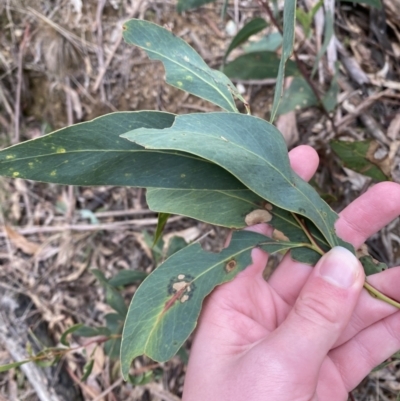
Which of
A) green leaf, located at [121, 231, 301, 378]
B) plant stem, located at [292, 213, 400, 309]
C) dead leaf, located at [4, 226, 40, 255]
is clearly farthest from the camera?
dead leaf, located at [4, 226, 40, 255]

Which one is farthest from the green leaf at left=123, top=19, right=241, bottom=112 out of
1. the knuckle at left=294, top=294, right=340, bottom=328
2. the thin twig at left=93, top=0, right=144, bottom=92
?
the thin twig at left=93, top=0, right=144, bottom=92

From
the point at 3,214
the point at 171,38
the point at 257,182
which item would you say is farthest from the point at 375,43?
the point at 3,214

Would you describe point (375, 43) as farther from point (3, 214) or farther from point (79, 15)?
point (3, 214)

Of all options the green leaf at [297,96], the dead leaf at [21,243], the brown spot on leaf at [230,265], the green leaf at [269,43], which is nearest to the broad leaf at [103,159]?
the brown spot on leaf at [230,265]

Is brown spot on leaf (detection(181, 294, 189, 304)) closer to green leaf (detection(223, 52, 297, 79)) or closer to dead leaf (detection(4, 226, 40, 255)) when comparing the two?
green leaf (detection(223, 52, 297, 79))

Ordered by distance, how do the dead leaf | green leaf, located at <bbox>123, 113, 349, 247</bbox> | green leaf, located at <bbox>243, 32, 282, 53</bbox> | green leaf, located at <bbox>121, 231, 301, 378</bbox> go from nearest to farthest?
green leaf, located at <bbox>123, 113, 349, 247</bbox> → green leaf, located at <bbox>121, 231, 301, 378</bbox> → green leaf, located at <bbox>243, 32, 282, 53</bbox> → the dead leaf

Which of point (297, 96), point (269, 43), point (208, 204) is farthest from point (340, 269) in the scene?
point (269, 43)

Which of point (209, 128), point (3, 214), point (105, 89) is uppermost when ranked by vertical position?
point (209, 128)
